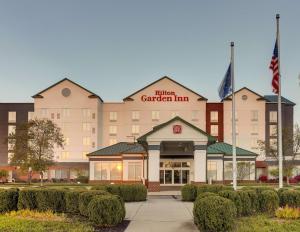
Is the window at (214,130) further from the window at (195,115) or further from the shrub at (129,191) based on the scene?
the shrub at (129,191)

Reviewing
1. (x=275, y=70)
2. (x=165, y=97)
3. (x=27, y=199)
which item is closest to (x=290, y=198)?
(x=275, y=70)

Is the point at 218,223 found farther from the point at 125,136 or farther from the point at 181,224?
the point at 125,136

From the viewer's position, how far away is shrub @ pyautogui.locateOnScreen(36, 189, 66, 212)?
2000 centimetres

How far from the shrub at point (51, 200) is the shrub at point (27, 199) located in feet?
0.64

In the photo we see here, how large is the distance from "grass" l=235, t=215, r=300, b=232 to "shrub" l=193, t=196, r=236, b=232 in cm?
54

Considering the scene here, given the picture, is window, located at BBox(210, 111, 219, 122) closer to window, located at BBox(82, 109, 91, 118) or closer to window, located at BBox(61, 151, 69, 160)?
window, located at BBox(82, 109, 91, 118)

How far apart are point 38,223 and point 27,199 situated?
12.5 feet

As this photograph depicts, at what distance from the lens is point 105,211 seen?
1684 cm

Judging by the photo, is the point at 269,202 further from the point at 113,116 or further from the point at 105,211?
the point at 113,116

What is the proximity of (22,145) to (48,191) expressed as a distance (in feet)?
154

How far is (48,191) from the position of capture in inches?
797

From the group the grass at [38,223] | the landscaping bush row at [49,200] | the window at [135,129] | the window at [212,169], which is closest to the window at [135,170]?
the window at [212,169]

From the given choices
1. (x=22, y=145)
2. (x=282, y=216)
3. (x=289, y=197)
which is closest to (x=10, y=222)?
(x=282, y=216)

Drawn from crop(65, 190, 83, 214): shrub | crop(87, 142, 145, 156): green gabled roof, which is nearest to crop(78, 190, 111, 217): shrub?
crop(65, 190, 83, 214): shrub
